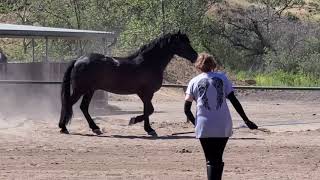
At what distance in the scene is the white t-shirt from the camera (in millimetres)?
7883

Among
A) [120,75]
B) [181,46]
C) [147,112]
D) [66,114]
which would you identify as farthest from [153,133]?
[181,46]

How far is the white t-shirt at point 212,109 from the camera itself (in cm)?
788

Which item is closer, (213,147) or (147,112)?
(213,147)

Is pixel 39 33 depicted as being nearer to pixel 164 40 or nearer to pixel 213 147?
pixel 164 40

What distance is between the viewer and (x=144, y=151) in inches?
497

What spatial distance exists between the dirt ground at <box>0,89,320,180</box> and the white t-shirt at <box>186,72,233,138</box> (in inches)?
81.5

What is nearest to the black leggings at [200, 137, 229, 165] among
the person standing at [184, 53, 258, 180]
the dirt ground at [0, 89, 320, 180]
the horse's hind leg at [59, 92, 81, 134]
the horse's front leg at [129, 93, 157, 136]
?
the person standing at [184, 53, 258, 180]

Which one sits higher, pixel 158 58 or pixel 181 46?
pixel 181 46

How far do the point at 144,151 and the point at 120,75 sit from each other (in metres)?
3.23

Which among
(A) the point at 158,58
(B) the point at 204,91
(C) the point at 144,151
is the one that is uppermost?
(B) the point at 204,91

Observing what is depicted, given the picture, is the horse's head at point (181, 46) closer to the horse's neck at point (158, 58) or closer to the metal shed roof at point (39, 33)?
the horse's neck at point (158, 58)

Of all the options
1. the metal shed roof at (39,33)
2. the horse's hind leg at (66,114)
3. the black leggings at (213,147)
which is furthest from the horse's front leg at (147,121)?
the black leggings at (213,147)

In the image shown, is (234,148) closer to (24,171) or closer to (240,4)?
(24,171)

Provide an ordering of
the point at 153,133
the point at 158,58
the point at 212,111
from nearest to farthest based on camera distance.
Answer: the point at 212,111 → the point at 153,133 → the point at 158,58
